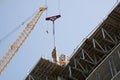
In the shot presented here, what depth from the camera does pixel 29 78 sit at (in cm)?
6656

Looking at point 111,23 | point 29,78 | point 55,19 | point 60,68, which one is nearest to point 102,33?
point 111,23

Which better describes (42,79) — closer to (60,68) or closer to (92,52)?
(60,68)

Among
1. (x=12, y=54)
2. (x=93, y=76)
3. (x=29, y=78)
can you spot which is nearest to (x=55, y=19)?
(x=12, y=54)

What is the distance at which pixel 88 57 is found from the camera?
202 feet

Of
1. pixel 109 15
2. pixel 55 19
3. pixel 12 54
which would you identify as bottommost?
pixel 12 54

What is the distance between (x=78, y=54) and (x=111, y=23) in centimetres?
711

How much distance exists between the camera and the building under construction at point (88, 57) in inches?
2315

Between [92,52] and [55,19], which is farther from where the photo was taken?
[55,19]

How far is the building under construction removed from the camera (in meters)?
58.8

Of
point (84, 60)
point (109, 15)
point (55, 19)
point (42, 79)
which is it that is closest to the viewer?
point (109, 15)

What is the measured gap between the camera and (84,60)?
2420 inches

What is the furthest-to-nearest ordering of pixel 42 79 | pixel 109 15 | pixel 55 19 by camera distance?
pixel 55 19 < pixel 42 79 < pixel 109 15

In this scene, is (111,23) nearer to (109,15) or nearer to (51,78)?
(109,15)

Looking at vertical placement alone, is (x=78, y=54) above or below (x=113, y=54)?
below
